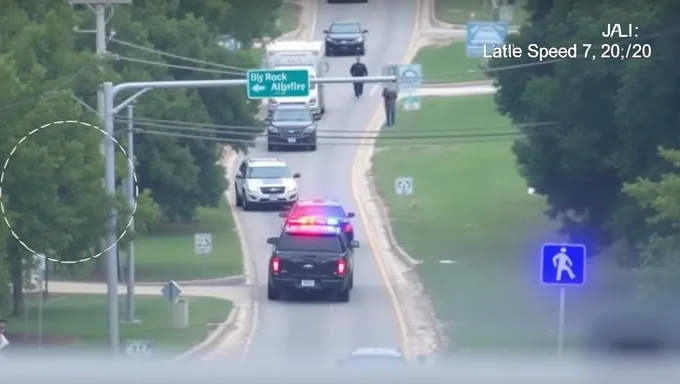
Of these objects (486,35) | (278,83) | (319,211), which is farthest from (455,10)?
(278,83)

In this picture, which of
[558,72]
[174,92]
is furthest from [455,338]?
[174,92]

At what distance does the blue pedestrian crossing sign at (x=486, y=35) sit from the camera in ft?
139

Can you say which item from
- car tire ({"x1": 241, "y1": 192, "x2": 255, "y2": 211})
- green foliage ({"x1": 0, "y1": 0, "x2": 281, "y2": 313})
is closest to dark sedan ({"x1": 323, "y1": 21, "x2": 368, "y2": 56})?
car tire ({"x1": 241, "y1": 192, "x2": 255, "y2": 211})

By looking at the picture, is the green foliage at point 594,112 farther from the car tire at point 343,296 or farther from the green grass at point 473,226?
the car tire at point 343,296

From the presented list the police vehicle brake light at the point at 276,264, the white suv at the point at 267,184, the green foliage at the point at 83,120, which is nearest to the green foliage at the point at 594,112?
the police vehicle brake light at the point at 276,264

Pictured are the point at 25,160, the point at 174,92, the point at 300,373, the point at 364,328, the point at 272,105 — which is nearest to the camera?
the point at 300,373

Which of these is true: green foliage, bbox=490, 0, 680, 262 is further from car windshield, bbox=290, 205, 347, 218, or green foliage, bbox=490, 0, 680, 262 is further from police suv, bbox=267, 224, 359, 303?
police suv, bbox=267, 224, 359, 303

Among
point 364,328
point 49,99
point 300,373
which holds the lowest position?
point 364,328

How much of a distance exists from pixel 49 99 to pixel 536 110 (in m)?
14.6

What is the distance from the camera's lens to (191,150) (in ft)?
138

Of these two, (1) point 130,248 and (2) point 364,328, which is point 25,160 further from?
(2) point 364,328

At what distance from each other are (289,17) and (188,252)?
1512 inches

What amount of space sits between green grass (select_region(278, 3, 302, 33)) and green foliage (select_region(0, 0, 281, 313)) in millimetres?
32749

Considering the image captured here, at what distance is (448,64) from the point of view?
71312 mm
